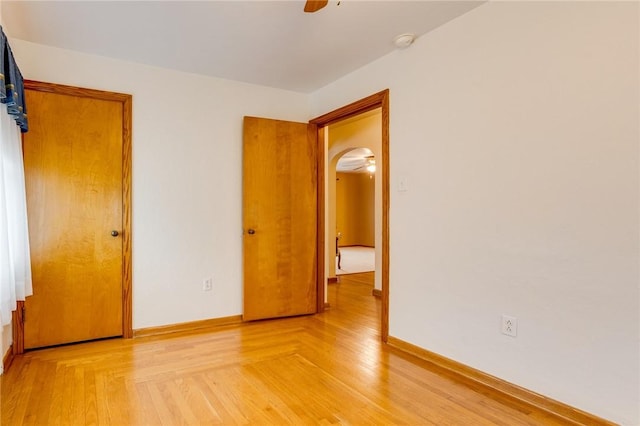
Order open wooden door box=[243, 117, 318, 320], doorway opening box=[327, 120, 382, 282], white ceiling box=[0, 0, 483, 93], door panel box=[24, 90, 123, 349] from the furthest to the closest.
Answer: doorway opening box=[327, 120, 382, 282]
open wooden door box=[243, 117, 318, 320]
door panel box=[24, 90, 123, 349]
white ceiling box=[0, 0, 483, 93]

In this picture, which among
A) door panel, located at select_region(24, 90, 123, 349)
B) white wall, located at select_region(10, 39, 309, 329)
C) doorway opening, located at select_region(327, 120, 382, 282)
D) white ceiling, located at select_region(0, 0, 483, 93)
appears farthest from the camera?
doorway opening, located at select_region(327, 120, 382, 282)

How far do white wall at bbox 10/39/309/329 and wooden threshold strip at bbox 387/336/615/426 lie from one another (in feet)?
6.27

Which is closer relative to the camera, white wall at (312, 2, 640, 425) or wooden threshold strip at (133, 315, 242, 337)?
white wall at (312, 2, 640, 425)

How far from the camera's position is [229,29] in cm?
255

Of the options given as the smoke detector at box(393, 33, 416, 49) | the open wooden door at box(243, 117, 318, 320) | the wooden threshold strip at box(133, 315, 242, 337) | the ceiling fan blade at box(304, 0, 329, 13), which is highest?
the smoke detector at box(393, 33, 416, 49)

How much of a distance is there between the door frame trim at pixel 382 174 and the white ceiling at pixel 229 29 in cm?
36

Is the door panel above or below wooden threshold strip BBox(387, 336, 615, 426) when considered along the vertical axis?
above

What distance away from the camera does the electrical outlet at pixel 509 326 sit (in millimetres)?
2078

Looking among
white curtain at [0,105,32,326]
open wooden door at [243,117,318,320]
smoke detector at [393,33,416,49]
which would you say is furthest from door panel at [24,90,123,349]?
smoke detector at [393,33,416,49]

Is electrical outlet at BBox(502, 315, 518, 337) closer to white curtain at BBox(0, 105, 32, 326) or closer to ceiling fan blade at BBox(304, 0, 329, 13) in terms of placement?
ceiling fan blade at BBox(304, 0, 329, 13)

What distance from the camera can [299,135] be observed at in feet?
12.4

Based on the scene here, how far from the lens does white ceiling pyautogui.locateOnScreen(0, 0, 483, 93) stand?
227 centimetres

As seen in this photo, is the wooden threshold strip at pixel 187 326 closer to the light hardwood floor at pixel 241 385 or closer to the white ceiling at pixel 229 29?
the light hardwood floor at pixel 241 385

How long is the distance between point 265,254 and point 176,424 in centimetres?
195
